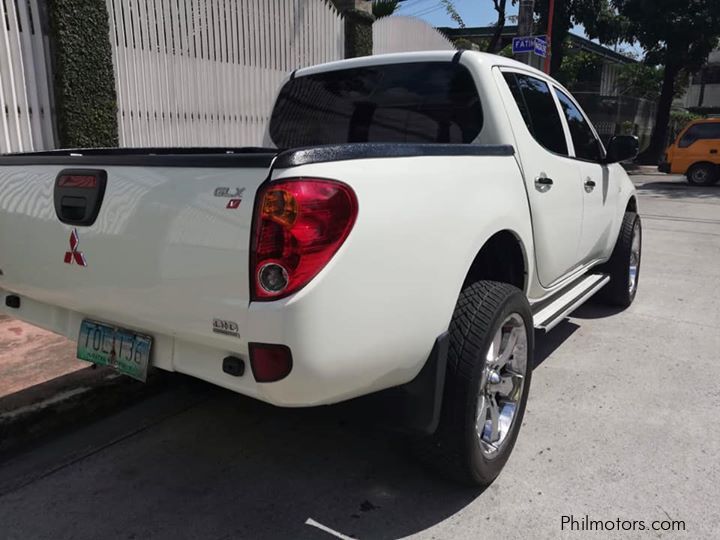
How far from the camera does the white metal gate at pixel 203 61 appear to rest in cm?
671

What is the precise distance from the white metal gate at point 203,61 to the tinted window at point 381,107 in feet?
11.2

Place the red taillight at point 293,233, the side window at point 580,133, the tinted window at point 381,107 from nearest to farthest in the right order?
the red taillight at point 293,233 → the tinted window at point 381,107 → the side window at point 580,133

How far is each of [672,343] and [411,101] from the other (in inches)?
109

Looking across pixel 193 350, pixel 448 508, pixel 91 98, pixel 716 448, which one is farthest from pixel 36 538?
pixel 91 98

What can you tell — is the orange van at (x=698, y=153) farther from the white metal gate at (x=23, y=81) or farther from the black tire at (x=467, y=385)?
the black tire at (x=467, y=385)

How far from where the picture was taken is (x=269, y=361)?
6.41 ft

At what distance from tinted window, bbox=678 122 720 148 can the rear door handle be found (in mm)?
16279

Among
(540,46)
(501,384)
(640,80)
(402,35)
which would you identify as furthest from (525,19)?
(640,80)

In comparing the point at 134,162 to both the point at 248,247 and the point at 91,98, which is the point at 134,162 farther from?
the point at 91,98

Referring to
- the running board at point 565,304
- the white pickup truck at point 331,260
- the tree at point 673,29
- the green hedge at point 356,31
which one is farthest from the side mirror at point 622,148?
the tree at point 673,29

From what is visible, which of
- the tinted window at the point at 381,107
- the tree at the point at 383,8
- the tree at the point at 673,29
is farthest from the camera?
the tree at the point at 673,29

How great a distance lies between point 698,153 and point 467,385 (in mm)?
17887

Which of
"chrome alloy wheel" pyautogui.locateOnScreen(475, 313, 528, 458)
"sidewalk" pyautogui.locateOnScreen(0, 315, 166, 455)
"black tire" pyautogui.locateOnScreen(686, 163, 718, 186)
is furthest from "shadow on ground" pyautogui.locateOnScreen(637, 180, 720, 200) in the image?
"sidewalk" pyautogui.locateOnScreen(0, 315, 166, 455)

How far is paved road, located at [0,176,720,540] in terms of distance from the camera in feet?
8.25
